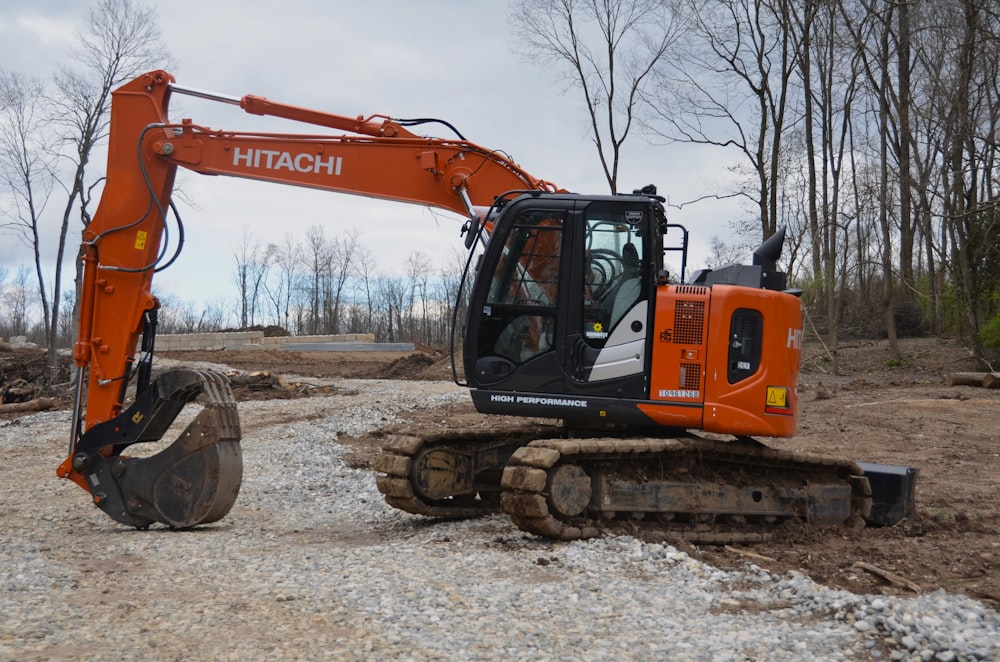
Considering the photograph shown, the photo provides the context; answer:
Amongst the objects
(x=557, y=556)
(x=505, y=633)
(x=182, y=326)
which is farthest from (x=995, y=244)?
(x=182, y=326)

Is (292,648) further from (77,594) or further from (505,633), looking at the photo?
(77,594)

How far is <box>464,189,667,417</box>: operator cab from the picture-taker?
7344 millimetres


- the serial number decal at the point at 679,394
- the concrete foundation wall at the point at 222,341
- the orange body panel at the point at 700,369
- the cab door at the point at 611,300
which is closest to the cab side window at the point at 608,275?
the cab door at the point at 611,300

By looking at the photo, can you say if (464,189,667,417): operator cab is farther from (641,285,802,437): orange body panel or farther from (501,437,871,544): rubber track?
(501,437,871,544): rubber track

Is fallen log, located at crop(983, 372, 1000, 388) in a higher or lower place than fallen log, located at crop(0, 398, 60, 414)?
higher

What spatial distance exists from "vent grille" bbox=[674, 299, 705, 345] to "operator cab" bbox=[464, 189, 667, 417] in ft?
0.74

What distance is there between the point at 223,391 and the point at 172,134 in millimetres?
2237

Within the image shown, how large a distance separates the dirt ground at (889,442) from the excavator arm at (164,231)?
3661mm

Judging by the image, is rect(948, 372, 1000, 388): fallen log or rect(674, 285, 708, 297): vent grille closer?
rect(674, 285, 708, 297): vent grille

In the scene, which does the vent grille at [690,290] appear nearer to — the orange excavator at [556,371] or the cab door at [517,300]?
the orange excavator at [556,371]

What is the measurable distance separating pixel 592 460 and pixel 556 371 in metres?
0.75

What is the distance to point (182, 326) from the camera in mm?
58375

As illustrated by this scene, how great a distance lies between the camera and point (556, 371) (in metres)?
7.38

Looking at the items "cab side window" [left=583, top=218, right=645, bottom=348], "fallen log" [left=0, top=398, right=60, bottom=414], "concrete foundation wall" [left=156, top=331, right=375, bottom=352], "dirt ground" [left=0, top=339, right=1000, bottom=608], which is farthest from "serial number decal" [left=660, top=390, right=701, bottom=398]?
"concrete foundation wall" [left=156, top=331, right=375, bottom=352]
